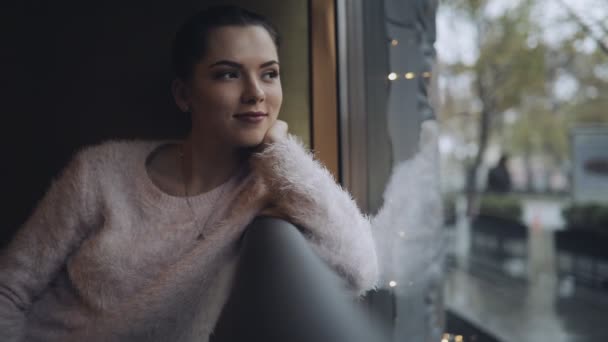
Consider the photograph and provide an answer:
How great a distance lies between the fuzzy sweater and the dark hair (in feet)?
0.78

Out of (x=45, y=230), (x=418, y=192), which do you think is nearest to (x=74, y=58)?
(x=45, y=230)

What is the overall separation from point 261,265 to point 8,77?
904 mm

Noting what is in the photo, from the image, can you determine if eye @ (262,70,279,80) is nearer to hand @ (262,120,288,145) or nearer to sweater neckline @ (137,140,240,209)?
hand @ (262,120,288,145)

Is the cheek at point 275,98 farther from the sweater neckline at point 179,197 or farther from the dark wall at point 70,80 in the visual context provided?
the dark wall at point 70,80

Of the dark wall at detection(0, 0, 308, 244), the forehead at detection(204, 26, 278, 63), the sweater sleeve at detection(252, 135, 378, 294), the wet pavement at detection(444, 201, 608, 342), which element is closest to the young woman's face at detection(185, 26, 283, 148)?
the forehead at detection(204, 26, 278, 63)

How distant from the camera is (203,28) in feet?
2.64

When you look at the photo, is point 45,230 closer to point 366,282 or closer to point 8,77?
point 8,77

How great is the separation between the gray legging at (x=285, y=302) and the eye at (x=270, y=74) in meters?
0.36

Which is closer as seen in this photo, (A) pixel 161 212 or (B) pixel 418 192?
(A) pixel 161 212

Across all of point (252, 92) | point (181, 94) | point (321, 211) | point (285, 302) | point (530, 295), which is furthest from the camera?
point (530, 295)

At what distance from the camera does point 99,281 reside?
76 cm

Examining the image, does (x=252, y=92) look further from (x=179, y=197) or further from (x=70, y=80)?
(x=70, y=80)

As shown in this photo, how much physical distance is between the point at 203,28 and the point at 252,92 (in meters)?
0.20

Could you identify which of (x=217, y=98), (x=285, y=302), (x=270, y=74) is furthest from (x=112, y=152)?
(x=285, y=302)
